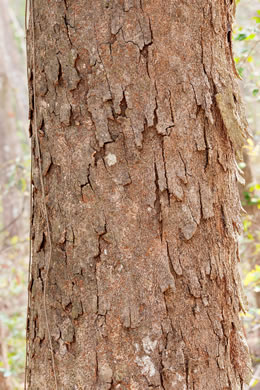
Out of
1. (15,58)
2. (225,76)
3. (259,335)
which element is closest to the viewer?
(225,76)

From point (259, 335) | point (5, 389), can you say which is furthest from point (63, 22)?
point (259, 335)

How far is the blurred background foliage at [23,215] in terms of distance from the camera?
3.54 meters

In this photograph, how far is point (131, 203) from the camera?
1.31 m

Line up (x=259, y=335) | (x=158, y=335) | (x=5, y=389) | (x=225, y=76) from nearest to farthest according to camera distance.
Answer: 1. (x=158, y=335)
2. (x=225, y=76)
3. (x=5, y=389)
4. (x=259, y=335)

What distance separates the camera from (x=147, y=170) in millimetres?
1312

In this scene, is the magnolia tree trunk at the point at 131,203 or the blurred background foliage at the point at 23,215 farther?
the blurred background foliage at the point at 23,215

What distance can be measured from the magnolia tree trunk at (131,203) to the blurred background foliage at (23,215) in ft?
1.02

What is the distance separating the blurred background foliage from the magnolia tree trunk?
0.31 meters

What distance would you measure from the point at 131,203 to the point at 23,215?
578cm

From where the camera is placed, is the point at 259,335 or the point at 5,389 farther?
the point at 259,335

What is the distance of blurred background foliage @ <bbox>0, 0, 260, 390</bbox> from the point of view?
3537mm

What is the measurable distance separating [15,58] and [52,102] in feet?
46.1

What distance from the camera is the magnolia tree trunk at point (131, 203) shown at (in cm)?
130

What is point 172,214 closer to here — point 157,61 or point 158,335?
point 158,335
